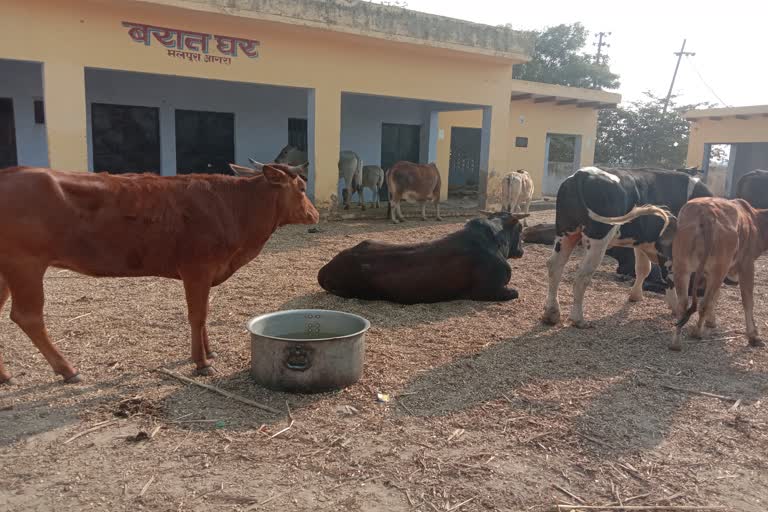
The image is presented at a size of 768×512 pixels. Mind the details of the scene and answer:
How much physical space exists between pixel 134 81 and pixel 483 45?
8034mm

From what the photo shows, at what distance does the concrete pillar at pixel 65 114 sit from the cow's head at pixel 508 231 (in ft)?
22.7

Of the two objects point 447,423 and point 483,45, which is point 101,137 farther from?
point 447,423

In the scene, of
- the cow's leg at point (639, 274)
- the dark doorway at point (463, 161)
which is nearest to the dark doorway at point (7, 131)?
the dark doorway at point (463, 161)

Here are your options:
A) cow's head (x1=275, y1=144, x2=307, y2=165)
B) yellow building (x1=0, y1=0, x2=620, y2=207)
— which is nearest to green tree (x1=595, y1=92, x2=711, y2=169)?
yellow building (x1=0, y1=0, x2=620, y2=207)

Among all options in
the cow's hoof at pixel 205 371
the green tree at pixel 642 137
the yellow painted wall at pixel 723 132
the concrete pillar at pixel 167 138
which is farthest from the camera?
the green tree at pixel 642 137

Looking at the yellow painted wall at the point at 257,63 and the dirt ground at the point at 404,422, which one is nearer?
the dirt ground at the point at 404,422

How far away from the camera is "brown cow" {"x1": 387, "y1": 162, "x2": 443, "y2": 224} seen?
44.9ft

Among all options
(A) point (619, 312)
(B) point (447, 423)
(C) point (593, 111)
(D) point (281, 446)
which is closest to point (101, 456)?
(D) point (281, 446)

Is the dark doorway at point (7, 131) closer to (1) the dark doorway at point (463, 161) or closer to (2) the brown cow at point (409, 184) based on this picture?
(2) the brown cow at point (409, 184)

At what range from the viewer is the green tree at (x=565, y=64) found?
35.5 meters

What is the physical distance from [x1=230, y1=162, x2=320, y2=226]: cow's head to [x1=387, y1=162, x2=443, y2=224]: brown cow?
8623 mm

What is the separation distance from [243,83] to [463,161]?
30.7 ft

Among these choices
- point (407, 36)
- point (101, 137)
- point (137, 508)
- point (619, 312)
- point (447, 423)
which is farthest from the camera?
point (101, 137)

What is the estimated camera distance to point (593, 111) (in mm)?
20922
